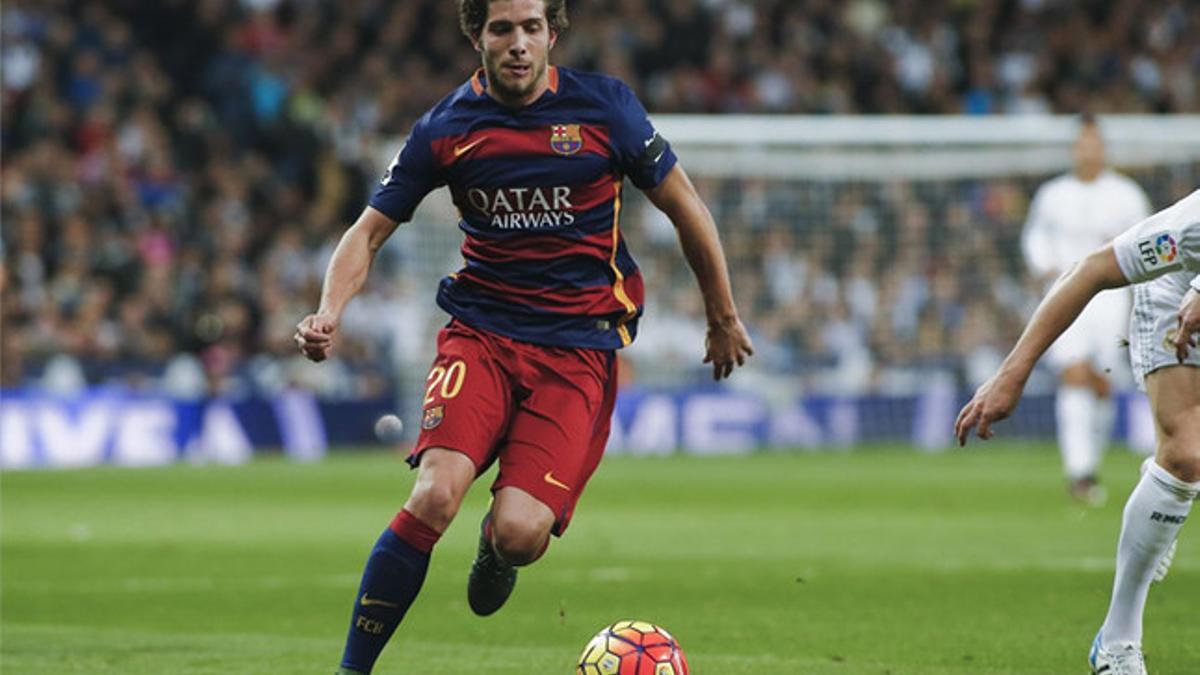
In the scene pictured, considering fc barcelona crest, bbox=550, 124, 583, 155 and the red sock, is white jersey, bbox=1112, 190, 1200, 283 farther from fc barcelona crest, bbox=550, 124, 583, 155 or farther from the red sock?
the red sock

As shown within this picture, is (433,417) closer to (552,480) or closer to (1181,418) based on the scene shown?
(552,480)

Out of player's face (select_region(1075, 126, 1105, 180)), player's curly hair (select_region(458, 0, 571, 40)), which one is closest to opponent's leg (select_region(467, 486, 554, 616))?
player's curly hair (select_region(458, 0, 571, 40))

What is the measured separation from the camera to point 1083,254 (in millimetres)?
15383

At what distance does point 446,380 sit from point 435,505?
0.52m

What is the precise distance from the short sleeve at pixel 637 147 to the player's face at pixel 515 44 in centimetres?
30

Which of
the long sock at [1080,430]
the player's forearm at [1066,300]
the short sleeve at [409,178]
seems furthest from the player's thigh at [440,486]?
the long sock at [1080,430]

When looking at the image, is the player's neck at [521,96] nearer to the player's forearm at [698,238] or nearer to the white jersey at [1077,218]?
the player's forearm at [698,238]

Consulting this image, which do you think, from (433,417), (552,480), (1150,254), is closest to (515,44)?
(433,417)

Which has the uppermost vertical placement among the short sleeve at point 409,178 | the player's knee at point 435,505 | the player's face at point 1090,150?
the player's face at point 1090,150

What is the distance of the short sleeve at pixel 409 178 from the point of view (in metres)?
6.91

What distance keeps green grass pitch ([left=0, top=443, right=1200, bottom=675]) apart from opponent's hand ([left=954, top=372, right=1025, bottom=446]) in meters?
1.64

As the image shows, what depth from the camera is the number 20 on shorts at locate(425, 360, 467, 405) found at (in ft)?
22.1

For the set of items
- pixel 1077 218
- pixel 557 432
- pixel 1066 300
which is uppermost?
pixel 1077 218

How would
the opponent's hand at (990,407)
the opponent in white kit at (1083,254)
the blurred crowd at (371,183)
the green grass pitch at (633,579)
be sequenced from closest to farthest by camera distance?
1. the opponent's hand at (990,407)
2. the green grass pitch at (633,579)
3. the opponent in white kit at (1083,254)
4. the blurred crowd at (371,183)
